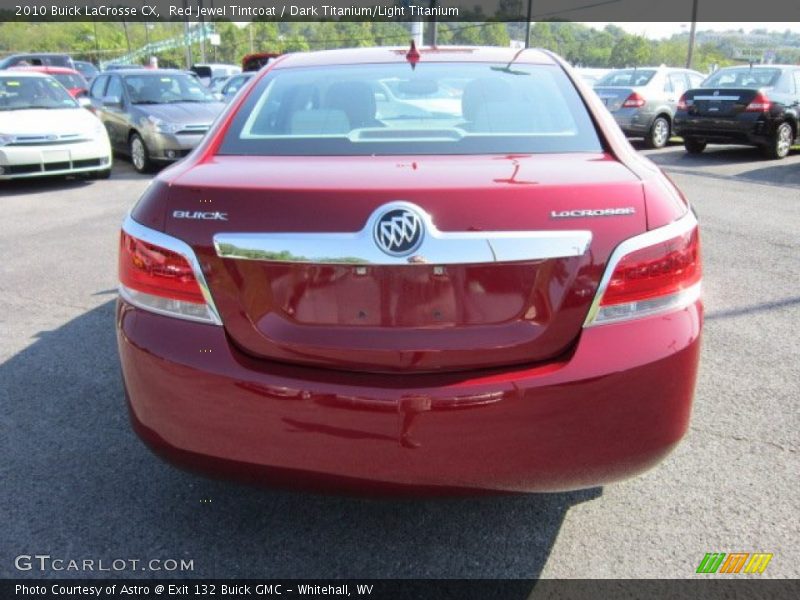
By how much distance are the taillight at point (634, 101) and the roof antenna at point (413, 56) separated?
12.6m

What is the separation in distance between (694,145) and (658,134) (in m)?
1.34

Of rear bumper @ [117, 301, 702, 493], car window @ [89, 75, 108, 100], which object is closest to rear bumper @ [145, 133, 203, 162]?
car window @ [89, 75, 108, 100]

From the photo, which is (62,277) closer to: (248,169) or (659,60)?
(248,169)

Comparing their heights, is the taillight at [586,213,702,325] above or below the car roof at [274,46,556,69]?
below

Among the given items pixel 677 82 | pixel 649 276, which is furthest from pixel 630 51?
pixel 649 276

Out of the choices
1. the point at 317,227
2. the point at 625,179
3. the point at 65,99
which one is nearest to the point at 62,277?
the point at 317,227

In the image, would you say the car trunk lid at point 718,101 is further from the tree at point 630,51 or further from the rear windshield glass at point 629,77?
the tree at point 630,51

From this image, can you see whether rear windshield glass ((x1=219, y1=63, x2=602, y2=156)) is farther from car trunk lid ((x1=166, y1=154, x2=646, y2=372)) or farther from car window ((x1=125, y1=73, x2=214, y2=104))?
car window ((x1=125, y1=73, x2=214, y2=104))

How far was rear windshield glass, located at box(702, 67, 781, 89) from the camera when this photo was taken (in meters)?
13.1

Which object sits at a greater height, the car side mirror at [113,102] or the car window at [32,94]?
the car window at [32,94]

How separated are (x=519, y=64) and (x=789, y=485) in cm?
199

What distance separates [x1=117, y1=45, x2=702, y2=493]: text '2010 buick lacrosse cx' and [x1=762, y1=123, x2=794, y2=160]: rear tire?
479 inches

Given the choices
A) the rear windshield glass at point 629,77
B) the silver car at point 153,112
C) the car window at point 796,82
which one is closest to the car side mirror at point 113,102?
the silver car at point 153,112

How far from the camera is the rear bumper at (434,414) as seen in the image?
193 centimetres
